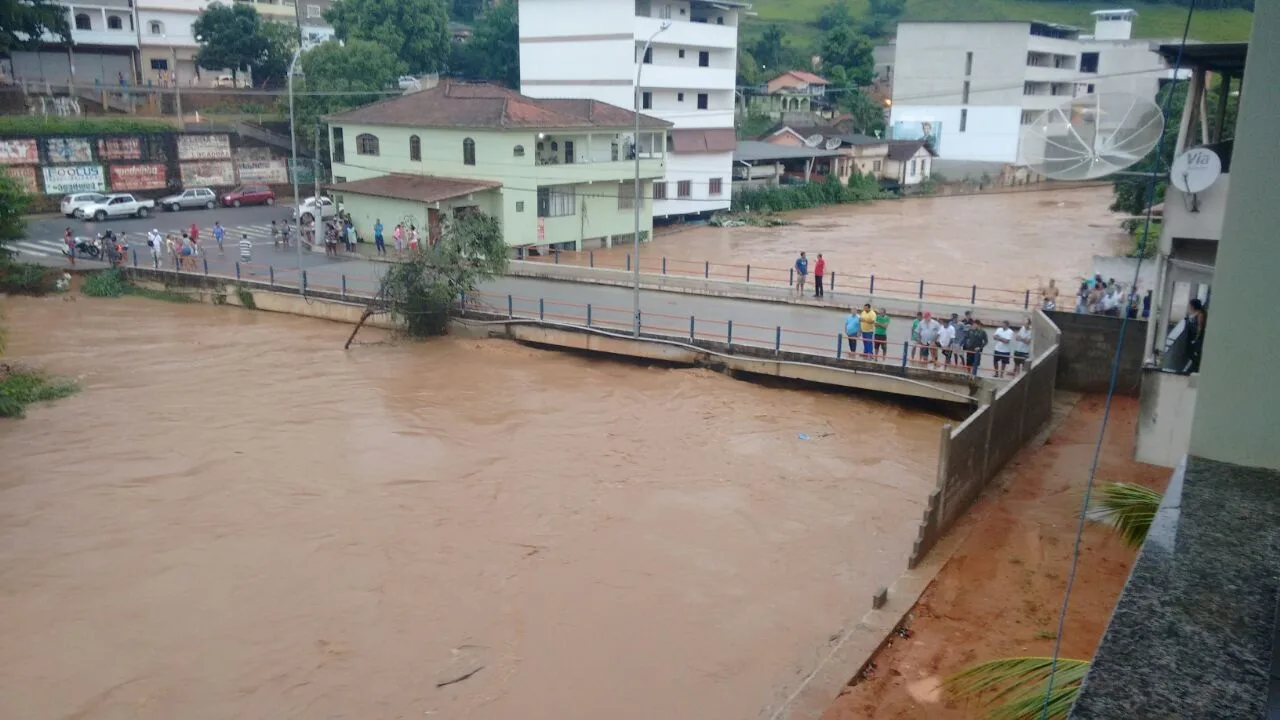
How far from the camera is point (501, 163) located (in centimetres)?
3609

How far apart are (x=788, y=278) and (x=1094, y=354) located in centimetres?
1400

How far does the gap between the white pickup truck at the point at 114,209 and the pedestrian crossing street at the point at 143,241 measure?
3.07 metres

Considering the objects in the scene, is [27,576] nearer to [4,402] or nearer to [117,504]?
[117,504]

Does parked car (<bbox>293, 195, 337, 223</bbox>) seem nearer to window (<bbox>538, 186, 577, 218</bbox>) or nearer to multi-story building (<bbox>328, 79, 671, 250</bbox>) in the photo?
multi-story building (<bbox>328, 79, 671, 250</bbox>)

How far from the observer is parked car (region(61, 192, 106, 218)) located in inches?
1586

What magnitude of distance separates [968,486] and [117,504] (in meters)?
13.9

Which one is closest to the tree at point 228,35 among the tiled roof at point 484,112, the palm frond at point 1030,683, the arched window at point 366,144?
the tiled roof at point 484,112

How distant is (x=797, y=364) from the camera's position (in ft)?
73.7

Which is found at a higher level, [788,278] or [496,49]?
[496,49]

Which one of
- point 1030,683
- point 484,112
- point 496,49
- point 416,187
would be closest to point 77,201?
point 416,187

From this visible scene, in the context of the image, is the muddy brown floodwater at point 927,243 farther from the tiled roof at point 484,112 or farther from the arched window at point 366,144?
the arched window at point 366,144

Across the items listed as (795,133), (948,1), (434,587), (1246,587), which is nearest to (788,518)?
(434,587)

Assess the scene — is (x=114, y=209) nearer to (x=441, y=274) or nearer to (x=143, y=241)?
(x=143, y=241)

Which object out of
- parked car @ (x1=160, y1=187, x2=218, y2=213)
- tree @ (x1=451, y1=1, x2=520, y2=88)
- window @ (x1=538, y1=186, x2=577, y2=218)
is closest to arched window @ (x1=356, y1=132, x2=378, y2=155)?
window @ (x1=538, y1=186, x2=577, y2=218)
